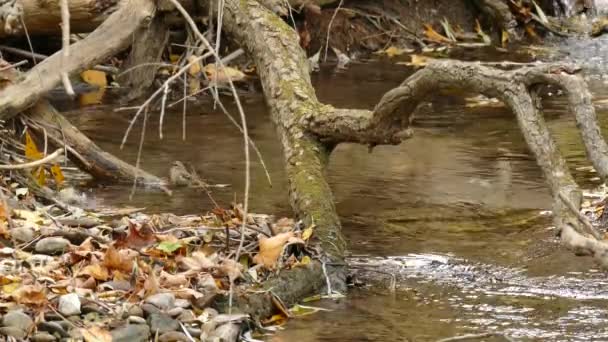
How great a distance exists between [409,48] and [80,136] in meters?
7.01

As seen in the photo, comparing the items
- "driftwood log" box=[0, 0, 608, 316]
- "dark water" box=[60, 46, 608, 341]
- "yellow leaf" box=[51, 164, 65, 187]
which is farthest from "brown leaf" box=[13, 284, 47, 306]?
"yellow leaf" box=[51, 164, 65, 187]

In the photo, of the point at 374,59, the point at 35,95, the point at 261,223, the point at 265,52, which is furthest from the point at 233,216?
the point at 374,59

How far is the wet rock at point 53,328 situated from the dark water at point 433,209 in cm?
87

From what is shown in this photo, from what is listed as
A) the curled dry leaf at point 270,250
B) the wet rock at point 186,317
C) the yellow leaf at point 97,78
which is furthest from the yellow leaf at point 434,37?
the wet rock at point 186,317

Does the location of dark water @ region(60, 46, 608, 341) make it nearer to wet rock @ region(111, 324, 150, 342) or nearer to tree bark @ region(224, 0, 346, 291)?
tree bark @ region(224, 0, 346, 291)

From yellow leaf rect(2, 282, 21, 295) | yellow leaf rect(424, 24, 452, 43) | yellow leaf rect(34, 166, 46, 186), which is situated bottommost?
yellow leaf rect(2, 282, 21, 295)

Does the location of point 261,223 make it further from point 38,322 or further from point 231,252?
point 38,322

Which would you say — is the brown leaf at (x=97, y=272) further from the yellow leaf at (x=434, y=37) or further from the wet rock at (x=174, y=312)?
the yellow leaf at (x=434, y=37)

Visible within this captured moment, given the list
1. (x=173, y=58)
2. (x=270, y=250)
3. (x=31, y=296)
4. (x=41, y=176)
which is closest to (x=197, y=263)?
(x=270, y=250)

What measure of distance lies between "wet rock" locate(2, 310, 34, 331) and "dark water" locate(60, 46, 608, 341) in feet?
3.27

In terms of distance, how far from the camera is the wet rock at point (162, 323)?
4598 mm

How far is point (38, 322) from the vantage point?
4.47 metres

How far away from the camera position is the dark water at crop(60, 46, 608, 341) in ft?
16.8

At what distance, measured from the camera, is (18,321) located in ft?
14.5
